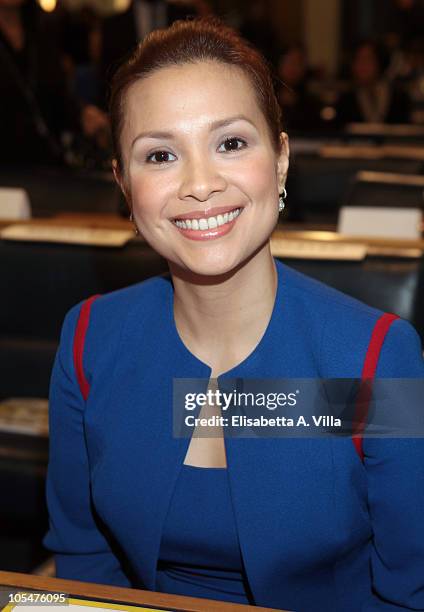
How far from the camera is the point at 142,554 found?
1175 millimetres

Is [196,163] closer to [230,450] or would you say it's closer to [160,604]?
[230,450]

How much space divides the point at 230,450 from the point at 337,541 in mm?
177

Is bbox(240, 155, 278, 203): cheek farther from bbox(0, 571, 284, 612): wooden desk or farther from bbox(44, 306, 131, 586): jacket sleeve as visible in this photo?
bbox(0, 571, 284, 612): wooden desk

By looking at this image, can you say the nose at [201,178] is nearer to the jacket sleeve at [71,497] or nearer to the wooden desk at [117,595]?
the jacket sleeve at [71,497]

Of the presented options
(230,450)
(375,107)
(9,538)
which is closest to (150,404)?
(230,450)

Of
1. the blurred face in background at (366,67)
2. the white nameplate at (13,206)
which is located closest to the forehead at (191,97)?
the white nameplate at (13,206)

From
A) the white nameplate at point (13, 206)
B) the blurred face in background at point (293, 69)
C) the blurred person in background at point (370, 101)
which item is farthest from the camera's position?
the blurred face in background at point (293, 69)

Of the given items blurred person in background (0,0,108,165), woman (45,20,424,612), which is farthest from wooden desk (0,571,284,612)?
blurred person in background (0,0,108,165)

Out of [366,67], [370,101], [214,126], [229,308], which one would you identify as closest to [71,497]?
[229,308]

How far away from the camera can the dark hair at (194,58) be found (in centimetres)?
110

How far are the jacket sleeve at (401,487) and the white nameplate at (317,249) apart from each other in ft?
1.86

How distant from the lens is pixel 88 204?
8.93 ft

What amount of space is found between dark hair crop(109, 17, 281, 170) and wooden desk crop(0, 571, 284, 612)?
0.55m

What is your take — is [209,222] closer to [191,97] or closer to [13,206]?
[191,97]
